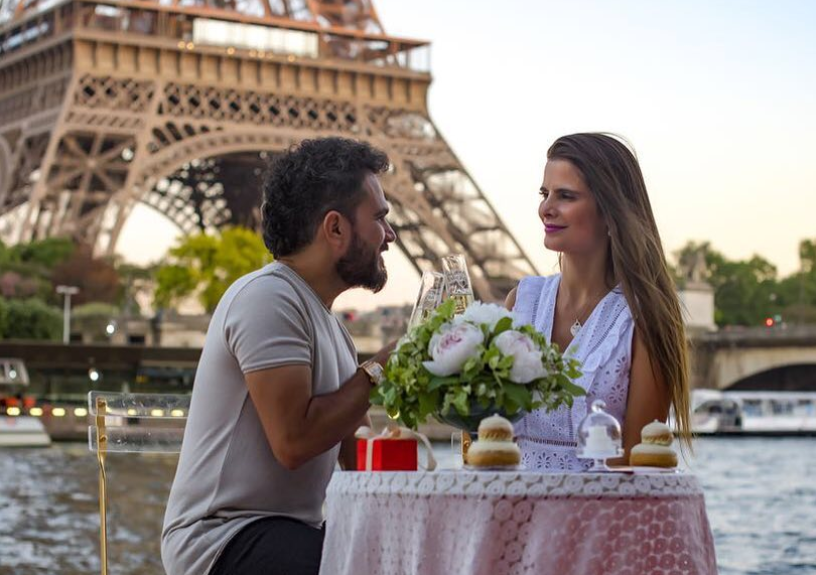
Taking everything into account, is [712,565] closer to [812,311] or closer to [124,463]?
[124,463]

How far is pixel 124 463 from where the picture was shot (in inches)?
1014

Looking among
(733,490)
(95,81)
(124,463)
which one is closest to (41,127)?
(95,81)

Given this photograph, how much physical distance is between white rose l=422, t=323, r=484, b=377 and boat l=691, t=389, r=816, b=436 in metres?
39.2

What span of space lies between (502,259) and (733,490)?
20.6 m

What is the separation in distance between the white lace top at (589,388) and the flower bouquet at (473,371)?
0.49m

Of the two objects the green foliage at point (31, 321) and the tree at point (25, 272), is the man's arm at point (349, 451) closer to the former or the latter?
the tree at point (25, 272)

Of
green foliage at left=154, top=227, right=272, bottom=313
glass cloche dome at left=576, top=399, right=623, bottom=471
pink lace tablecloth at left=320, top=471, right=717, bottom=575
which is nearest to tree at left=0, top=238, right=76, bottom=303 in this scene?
green foliage at left=154, top=227, right=272, bottom=313

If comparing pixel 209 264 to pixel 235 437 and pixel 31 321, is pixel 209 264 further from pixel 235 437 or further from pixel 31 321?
pixel 235 437

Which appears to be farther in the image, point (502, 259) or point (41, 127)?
point (502, 259)

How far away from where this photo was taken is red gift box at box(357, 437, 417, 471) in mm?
3420

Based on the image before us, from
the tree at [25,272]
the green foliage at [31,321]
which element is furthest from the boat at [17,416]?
the tree at [25,272]

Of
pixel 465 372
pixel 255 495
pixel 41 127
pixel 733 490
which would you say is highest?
pixel 41 127

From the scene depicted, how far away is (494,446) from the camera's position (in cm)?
329

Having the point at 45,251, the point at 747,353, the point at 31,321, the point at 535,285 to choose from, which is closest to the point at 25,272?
the point at 31,321
